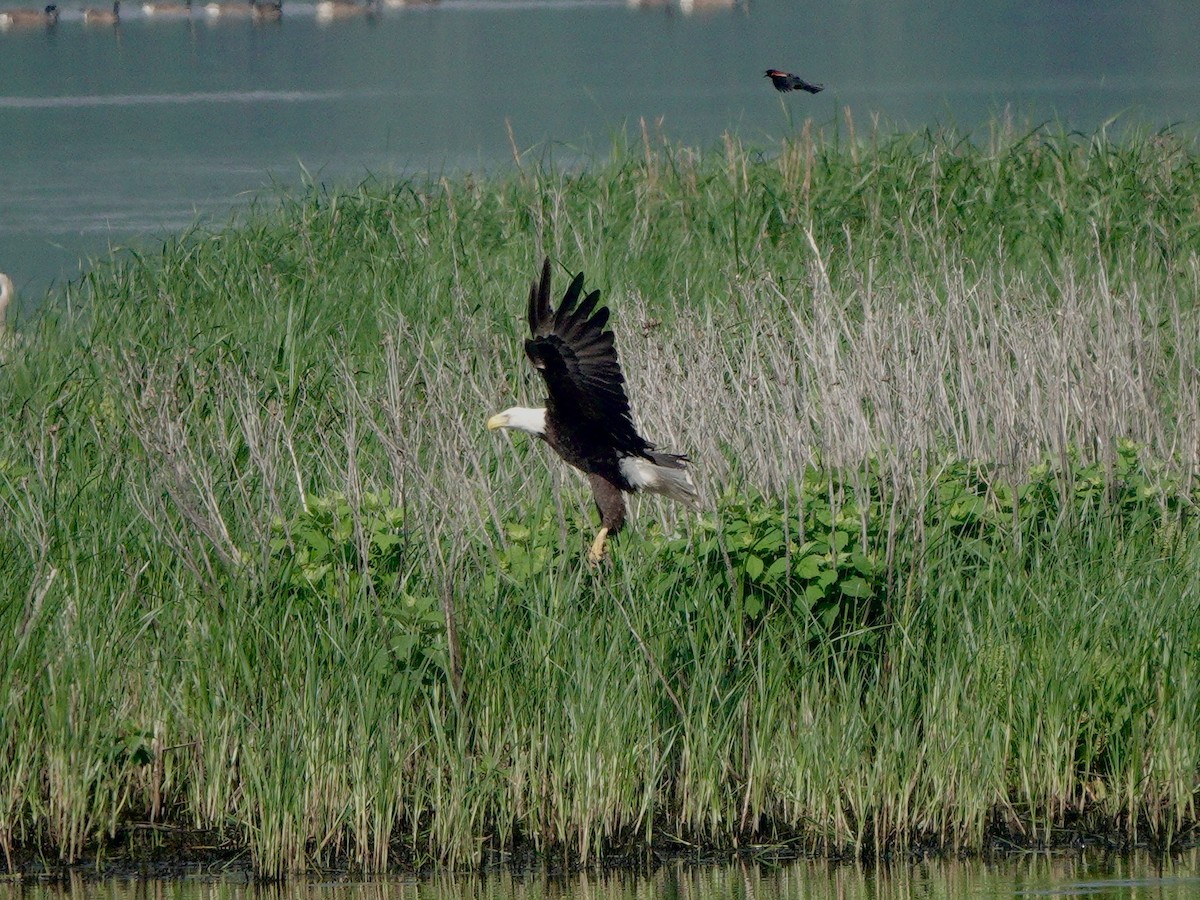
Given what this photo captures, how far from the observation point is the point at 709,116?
26.0 m

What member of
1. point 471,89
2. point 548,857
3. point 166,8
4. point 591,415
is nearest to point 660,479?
point 591,415

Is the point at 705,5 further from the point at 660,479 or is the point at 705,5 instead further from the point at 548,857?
the point at 548,857

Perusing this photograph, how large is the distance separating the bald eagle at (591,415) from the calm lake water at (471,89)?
4676 mm

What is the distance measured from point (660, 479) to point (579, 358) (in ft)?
2.00

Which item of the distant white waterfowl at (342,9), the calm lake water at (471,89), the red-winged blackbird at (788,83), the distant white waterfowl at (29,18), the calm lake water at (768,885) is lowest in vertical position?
the calm lake water at (768,885)

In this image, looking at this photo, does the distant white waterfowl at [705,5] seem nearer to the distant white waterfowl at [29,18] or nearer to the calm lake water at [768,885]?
the distant white waterfowl at [29,18]

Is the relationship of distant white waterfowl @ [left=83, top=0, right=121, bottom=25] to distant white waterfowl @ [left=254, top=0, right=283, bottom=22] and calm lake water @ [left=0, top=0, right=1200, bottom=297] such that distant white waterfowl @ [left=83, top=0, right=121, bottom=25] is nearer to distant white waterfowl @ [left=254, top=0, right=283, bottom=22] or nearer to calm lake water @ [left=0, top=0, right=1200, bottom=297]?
calm lake water @ [left=0, top=0, right=1200, bottom=297]

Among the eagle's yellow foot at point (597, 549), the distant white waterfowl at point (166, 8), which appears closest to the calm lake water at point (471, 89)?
the distant white waterfowl at point (166, 8)

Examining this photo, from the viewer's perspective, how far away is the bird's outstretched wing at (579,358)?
5215 millimetres

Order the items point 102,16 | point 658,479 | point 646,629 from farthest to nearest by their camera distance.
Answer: point 102,16 → point 658,479 → point 646,629

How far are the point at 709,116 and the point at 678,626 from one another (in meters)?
21.9

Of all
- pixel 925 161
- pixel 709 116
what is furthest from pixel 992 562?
pixel 709 116

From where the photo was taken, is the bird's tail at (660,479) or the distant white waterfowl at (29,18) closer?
the bird's tail at (660,479)

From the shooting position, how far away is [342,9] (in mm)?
72188
